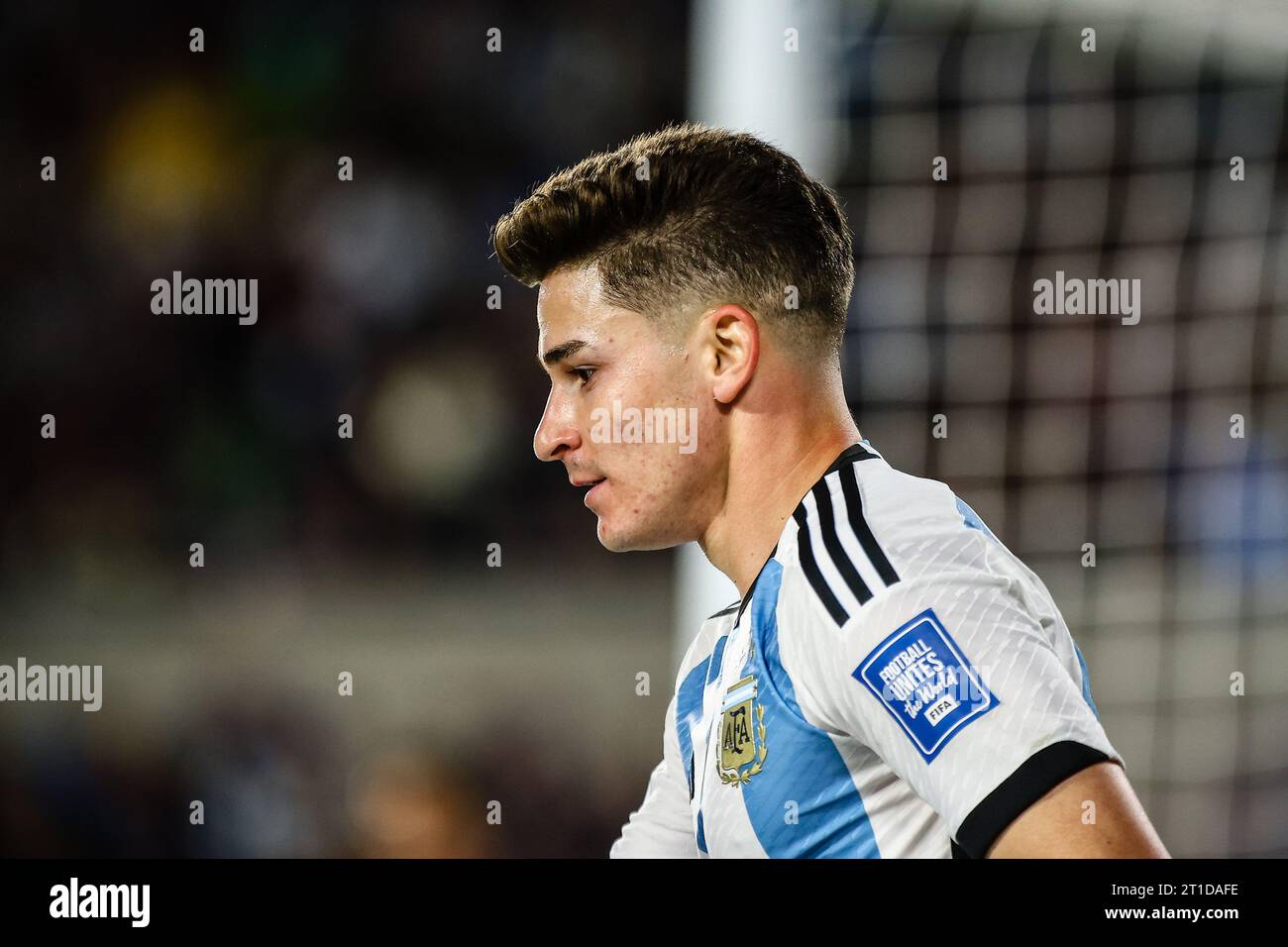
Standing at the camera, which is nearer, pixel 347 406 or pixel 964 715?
pixel 964 715

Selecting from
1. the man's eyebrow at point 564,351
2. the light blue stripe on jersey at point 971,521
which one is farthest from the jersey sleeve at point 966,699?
the man's eyebrow at point 564,351

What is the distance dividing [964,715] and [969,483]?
2432 millimetres

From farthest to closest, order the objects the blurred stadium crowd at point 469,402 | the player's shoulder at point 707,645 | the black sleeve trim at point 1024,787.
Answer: the blurred stadium crowd at point 469,402, the player's shoulder at point 707,645, the black sleeve trim at point 1024,787

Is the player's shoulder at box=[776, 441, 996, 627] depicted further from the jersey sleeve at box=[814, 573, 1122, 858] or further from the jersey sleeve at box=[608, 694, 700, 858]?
the jersey sleeve at box=[608, 694, 700, 858]

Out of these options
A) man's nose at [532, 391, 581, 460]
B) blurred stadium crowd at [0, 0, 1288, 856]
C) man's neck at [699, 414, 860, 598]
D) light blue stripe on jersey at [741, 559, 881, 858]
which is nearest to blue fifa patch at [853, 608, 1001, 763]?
light blue stripe on jersey at [741, 559, 881, 858]

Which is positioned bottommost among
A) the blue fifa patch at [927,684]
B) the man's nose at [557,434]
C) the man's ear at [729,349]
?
the blue fifa patch at [927,684]

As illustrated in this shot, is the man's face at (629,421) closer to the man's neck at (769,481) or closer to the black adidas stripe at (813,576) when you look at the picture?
the man's neck at (769,481)

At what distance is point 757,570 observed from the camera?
1581 mm

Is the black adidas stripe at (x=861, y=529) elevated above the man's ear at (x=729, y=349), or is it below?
below

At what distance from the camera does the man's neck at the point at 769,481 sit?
1545 millimetres

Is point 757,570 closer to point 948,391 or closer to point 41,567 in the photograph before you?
point 948,391

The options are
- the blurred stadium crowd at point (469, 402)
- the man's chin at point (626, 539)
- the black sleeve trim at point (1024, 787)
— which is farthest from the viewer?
the blurred stadium crowd at point (469, 402)

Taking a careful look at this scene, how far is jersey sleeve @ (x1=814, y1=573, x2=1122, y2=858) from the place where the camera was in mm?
1100
